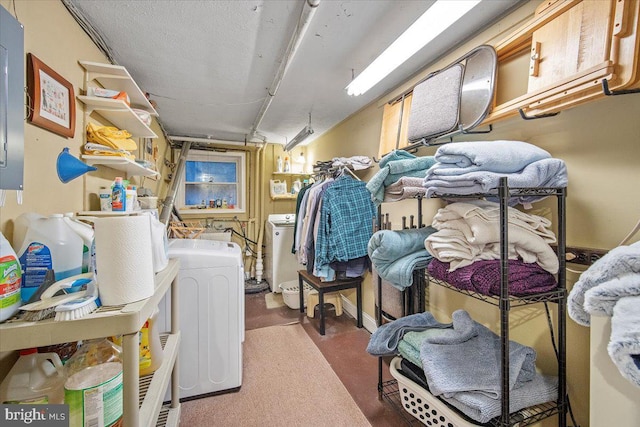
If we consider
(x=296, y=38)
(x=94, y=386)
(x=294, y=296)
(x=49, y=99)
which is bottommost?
(x=294, y=296)

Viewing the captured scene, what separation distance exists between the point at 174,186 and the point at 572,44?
372 centimetres

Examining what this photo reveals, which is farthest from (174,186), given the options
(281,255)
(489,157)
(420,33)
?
(489,157)

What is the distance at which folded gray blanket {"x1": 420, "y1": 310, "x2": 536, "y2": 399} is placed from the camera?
102cm

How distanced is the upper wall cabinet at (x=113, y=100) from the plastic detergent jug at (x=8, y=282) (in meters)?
1.01

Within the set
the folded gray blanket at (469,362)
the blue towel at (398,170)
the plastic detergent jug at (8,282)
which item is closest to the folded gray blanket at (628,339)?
the folded gray blanket at (469,362)

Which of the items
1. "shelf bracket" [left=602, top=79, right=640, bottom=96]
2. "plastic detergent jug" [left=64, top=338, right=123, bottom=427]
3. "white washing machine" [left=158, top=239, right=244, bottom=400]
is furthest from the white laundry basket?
→ "shelf bracket" [left=602, top=79, right=640, bottom=96]

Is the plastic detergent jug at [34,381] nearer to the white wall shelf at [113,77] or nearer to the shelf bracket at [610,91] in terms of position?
the white wall shelf at [113,77]

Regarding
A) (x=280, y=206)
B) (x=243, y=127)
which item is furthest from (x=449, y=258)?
(x=280, y=206)

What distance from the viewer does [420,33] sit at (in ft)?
3.91

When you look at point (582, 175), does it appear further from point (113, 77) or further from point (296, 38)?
point (113, 77)

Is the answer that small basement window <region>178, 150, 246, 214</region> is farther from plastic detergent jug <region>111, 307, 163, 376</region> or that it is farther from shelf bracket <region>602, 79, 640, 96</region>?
shelf bracket <region>602, 79, 640, 96</region>

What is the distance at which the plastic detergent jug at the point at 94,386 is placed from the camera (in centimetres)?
71

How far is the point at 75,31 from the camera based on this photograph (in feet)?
4.23

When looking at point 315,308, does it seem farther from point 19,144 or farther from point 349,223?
point 19,144
